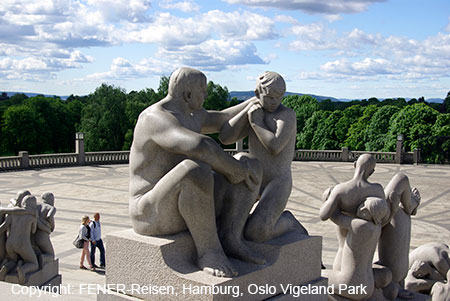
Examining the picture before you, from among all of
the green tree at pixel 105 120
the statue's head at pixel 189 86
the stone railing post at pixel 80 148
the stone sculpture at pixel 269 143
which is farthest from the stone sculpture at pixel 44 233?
the green tree at pixel 105 120

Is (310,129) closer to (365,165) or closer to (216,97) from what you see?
(216,97)

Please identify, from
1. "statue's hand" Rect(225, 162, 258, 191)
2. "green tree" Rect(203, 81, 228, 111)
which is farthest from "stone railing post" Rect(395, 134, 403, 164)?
"statue's hand" Rect(225, 162, 258, 191)

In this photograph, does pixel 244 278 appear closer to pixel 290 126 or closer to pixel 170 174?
pixel 170 174

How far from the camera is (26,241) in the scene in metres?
8.60

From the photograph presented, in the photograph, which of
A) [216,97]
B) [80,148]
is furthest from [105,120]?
[80,148]

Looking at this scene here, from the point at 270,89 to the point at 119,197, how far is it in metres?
16.5

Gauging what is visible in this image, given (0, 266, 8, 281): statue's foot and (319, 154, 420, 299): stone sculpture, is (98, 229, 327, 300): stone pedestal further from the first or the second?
(0, 266, 8, 281): statue's foot

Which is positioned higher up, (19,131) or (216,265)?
(216,265)

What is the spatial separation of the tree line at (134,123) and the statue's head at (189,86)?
131 feet

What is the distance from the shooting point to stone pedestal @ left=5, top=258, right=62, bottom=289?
8.53 meters

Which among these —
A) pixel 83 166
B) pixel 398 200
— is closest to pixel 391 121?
pixel 83 166

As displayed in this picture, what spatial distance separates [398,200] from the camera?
21.3ft

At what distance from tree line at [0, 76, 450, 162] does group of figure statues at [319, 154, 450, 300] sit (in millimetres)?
38237

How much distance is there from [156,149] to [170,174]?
0.38 m
